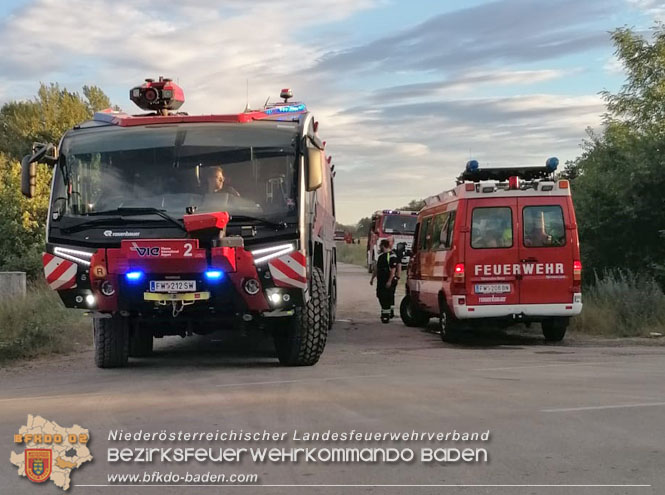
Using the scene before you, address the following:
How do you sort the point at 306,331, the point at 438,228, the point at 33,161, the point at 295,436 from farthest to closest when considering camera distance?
the point at 438,228
the point at 306,331
the point at 33,161
the point at 295,436

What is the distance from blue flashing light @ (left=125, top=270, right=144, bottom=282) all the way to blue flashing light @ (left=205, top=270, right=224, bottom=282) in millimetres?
754

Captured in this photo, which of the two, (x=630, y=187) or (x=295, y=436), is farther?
(x=630, y=187)

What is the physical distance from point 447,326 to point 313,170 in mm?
4982

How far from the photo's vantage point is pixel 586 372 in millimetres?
9312

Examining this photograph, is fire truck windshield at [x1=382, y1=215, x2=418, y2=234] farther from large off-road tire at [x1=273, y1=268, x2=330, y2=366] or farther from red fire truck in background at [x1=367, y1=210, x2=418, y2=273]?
large off-road tire at [x1=273, y1=268, x2=330, y2=366]

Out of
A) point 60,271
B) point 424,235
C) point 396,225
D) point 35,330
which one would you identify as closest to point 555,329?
point 424,235

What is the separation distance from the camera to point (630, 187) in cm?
1766

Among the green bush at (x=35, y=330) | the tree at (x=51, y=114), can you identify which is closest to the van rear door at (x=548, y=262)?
the green bush at (x=35, y=330)

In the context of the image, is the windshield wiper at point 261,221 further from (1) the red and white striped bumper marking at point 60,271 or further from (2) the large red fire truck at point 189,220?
(1) the red and white striped bumper marking at point 60,271

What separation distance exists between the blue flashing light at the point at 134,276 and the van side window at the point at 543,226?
6.28 meters

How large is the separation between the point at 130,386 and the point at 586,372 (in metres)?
5.22

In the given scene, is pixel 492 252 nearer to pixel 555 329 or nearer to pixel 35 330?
pixel 555 329

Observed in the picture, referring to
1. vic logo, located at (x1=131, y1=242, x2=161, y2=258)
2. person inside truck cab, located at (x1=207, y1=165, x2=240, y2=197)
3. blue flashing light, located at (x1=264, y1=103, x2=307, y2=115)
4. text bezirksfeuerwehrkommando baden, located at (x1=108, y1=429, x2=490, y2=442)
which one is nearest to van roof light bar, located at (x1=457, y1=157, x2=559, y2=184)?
blue flashing light, located at (x1=264, y1=103, x2=307, y2=115)

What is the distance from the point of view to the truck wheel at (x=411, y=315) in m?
16.3
